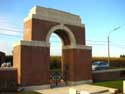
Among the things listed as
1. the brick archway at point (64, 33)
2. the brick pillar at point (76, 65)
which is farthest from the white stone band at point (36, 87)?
the brick archway at point (64, 33)

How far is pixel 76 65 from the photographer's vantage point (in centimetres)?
2322

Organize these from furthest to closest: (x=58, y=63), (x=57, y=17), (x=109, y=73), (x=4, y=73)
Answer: (x=58, y=63), (x=109, y=73), (x=57, y=17), (x=4, y=73)

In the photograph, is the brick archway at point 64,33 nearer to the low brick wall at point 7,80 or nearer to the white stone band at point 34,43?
the white stone band at point 34,43

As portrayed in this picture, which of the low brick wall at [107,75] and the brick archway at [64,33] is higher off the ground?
the brick archway at [64,33]

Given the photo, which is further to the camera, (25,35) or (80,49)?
(80,49)

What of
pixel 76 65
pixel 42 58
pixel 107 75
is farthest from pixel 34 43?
pixel 107 75

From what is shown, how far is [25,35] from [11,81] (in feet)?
14.3

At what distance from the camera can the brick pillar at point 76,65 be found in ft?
75.8

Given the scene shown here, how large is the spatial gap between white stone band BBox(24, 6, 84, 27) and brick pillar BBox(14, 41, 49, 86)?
7.87 ft

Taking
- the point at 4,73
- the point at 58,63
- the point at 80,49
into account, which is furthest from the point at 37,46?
the point at 58,63

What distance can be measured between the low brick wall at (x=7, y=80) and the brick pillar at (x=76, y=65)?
605 centimetres

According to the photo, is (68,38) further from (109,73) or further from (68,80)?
(109,73)

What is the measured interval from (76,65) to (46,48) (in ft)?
12.9

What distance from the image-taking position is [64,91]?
19188 millimetres
